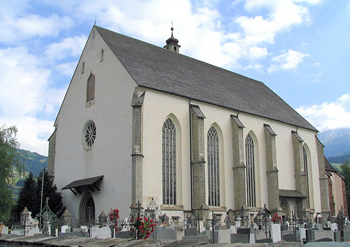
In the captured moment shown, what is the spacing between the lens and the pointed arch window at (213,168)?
32.5 m

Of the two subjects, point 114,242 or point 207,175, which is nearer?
point 114,242

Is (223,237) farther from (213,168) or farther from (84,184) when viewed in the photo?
(213,168)

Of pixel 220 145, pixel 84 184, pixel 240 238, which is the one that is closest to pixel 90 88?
pixel 84 184

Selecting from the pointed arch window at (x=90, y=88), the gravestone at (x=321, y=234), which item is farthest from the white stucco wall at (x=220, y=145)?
the gravestone at (x=321, y=234)

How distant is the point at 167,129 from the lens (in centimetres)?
3036

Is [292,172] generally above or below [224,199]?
above

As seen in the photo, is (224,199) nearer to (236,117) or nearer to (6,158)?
(236,117)

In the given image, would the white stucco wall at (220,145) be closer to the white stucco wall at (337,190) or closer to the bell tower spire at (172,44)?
the white stucco wall at (337,190)

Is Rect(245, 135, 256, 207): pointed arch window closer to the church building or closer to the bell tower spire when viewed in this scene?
the church building

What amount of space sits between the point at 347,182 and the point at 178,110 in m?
43.8

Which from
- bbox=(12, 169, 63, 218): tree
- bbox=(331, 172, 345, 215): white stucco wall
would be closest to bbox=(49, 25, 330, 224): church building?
bbox=(12, 169, 63, 218): tree

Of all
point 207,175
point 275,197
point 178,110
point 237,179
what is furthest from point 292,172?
point 178,110

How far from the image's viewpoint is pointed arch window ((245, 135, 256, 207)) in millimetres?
36134

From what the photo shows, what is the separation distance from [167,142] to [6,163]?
457 inches
